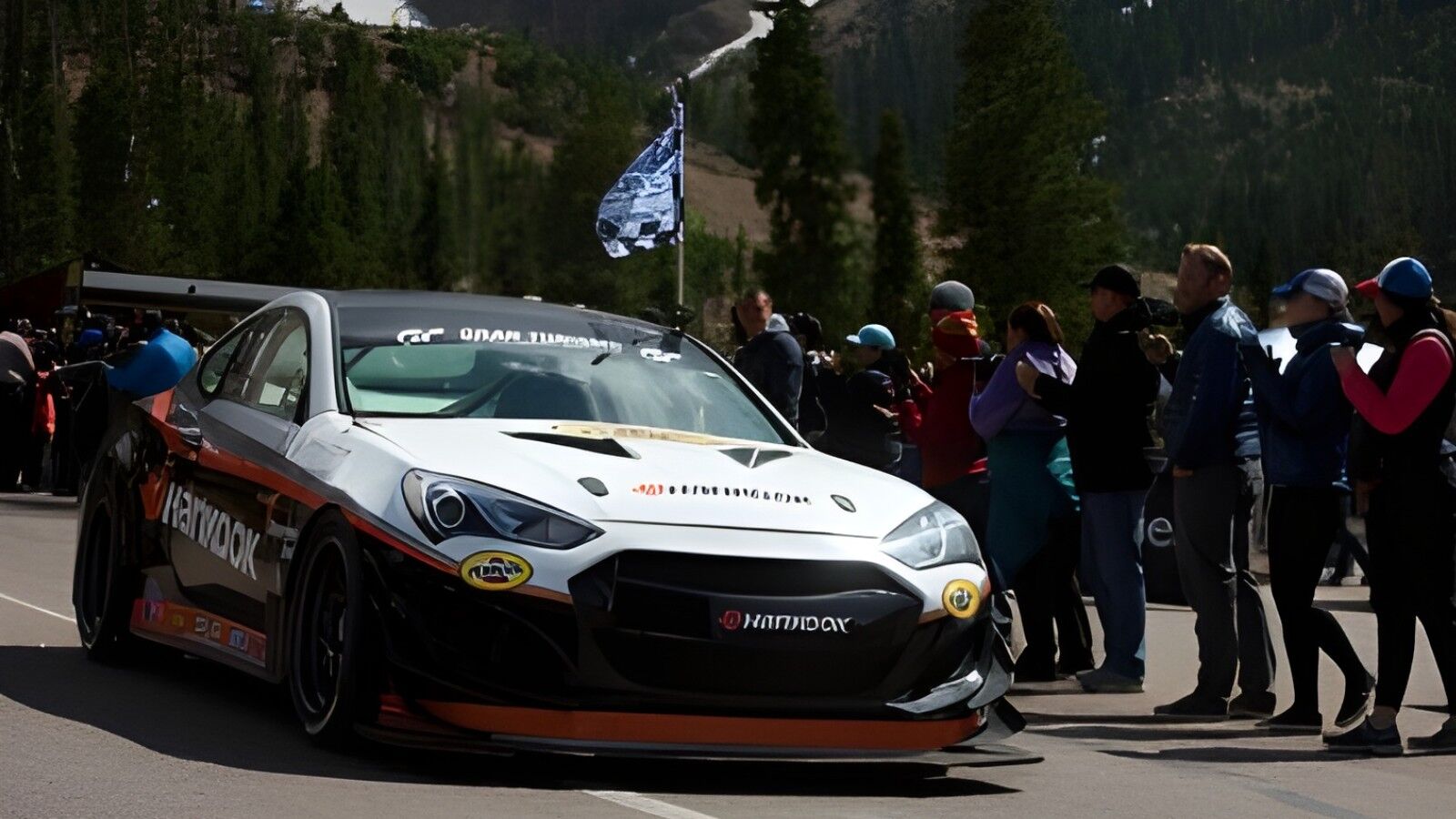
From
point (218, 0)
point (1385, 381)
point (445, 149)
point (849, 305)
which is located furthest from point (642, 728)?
point (218, 0)

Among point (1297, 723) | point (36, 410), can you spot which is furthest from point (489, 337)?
point (36, 410)

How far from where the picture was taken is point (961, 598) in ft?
22.7

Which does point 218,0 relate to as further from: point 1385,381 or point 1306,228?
point 1385,381

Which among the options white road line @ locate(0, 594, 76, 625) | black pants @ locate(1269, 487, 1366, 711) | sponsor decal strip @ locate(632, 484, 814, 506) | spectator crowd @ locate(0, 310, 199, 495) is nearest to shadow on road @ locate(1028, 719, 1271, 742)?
black pants @ locate(1269, 487, 1366, 711)

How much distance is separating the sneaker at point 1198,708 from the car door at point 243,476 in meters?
3.92

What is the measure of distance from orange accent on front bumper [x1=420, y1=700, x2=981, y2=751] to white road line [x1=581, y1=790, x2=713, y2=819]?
153 millimetres

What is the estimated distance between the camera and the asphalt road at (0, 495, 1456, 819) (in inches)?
245

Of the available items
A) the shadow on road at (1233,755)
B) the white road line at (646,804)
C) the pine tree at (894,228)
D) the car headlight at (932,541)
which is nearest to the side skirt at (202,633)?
the white road line at (646,804)

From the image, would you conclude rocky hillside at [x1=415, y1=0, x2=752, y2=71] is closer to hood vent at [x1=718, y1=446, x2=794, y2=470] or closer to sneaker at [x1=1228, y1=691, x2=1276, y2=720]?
sneaker at [x1=1228, y1=691, x2=1276, y2=720]

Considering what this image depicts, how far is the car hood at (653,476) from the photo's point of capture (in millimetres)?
6613

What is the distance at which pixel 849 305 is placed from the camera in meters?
48.5

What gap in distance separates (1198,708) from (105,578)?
441 centimetres

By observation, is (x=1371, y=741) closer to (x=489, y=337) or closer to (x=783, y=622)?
(x=783, y=622)

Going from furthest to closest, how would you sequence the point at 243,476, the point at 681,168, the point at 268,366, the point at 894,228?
1. the point at 681,168
2. the point at 894,228
3. the point at 268,366
4. the point at 243,476
